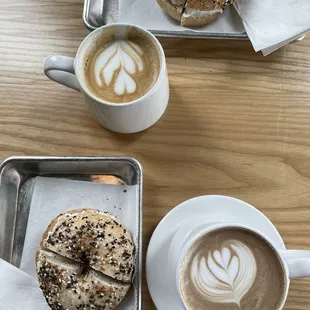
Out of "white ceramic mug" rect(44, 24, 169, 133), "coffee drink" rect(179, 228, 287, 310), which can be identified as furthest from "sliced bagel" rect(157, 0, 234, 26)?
"coffee drink" rect(179, 228, 287, 310)

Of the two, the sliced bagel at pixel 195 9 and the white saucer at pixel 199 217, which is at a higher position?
the sliced bagel at pixel 195 9

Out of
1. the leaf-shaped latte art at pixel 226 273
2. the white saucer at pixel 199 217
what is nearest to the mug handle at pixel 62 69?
the white saucer at pixel 199 217

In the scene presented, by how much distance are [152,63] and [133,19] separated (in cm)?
18

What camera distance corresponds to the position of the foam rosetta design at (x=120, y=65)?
1.02m

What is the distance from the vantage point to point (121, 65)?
1037 millimetres

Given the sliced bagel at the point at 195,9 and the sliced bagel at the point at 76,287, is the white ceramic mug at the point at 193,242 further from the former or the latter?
the sliced bagel at the point at 195,9

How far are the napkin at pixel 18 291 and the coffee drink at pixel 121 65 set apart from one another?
0.37m

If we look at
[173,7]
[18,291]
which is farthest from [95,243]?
[173,7]

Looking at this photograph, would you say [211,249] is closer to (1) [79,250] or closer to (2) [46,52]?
(1) [79,250]

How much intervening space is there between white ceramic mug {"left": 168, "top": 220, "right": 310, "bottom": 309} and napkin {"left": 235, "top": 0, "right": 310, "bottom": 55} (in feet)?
1.37

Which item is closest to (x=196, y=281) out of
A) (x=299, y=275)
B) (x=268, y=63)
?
(x=299, y=275)

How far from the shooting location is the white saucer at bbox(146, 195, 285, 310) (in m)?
0.99

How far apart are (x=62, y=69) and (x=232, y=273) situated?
1.62 ft

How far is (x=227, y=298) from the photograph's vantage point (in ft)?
2.78
